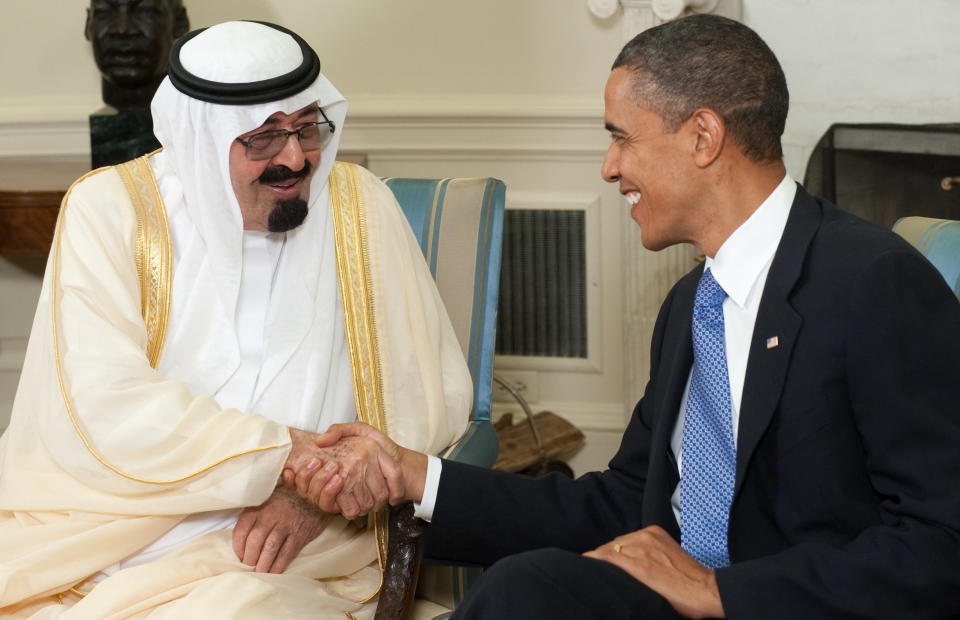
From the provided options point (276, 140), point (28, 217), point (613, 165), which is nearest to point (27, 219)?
point (28, 217)

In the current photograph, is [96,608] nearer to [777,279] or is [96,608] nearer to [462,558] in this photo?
[462,558]

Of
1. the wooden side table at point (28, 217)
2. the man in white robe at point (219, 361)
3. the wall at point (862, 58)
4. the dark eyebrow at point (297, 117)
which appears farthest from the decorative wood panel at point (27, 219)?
the wall at point (862, 58)

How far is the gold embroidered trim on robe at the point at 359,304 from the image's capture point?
252 cm

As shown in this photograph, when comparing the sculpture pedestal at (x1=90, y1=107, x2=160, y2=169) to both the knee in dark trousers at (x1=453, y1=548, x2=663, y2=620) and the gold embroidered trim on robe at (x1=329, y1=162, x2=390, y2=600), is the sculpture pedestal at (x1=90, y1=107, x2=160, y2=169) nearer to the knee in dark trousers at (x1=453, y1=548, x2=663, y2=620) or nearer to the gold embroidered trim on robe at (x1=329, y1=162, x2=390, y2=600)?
the gold embroidered trim on robe at (x1=329, y1=162, x2=390, y2=600)

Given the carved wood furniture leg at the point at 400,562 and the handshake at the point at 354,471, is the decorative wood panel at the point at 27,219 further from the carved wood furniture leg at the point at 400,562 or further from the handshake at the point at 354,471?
the carved wood furniture leg at the point at 400,562

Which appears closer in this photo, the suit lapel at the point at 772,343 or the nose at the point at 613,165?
the suit lapel at the point at 772,343

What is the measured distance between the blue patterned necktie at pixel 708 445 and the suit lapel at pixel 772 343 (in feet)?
0.30

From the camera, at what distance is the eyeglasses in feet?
8.16

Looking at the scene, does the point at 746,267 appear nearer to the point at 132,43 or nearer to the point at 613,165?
the point at 613,165

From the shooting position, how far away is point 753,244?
1.86 meters

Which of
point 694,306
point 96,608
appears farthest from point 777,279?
point 96,608

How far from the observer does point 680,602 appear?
1.67 meters

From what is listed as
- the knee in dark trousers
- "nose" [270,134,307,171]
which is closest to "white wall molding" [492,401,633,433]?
"nose" [270,134,307,171]

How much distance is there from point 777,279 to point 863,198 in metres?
2.30
